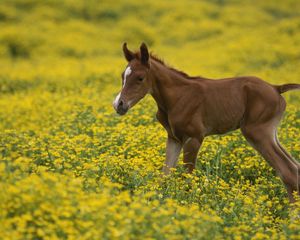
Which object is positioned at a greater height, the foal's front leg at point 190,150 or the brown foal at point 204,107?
the brown foal at point 204,107

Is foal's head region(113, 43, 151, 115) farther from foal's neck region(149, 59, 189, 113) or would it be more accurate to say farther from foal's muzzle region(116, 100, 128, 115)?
foal's neck region(149, 59, 189, 113)

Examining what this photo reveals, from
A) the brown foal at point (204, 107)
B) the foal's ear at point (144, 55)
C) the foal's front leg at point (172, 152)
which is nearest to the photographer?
the foal's ear at point (144, 55)

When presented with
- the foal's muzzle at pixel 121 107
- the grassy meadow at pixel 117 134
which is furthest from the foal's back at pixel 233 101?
the foal's muzzle at pixel 121 107

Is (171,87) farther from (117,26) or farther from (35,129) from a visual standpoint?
(117,26)

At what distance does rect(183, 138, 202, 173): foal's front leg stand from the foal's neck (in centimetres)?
52

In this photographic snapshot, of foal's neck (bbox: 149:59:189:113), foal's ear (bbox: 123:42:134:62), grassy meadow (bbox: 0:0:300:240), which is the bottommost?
grassy meadow (bbox: 0:0:300:240)

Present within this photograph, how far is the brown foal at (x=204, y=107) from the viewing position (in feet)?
24.5

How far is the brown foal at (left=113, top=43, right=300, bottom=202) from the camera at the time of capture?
746cm

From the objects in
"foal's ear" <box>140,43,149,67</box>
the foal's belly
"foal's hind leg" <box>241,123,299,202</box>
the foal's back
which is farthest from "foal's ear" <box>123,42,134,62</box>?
"foal's hind leg" <box>241,123,299,202</box>

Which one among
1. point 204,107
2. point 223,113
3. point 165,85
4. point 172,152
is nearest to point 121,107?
point 165,85

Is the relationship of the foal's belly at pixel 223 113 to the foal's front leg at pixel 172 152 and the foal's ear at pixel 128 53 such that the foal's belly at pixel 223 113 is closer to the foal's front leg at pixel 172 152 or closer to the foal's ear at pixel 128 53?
the foal's front leg at pixel 172 152

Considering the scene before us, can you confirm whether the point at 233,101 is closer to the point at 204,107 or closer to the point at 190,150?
the point at 204,107

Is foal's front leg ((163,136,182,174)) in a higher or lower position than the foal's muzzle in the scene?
lower

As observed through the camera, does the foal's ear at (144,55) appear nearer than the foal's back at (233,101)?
Yes
